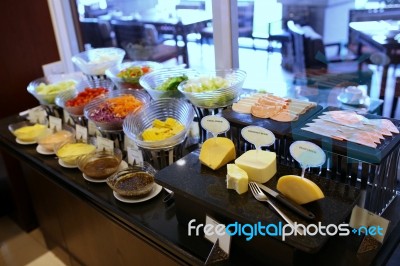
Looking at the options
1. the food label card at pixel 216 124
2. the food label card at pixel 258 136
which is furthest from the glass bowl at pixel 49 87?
the food label card at pixel 258 136

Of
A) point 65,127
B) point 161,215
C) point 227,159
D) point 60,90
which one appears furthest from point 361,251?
point 60,90

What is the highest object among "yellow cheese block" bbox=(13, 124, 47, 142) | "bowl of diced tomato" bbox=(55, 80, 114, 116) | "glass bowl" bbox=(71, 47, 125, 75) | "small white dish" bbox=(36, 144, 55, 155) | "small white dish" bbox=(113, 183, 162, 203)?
"glass bowl" bbox=(71, 47, 125, 75)

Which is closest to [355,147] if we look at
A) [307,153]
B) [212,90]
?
[307,153]

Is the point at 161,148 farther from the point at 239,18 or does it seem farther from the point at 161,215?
the point at 239,18

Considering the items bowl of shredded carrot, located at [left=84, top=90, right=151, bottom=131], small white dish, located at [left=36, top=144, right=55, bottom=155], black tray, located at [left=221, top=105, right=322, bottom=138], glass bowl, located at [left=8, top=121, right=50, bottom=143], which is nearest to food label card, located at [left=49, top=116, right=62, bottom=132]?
glass bowl, located at [left=8, top=121, right=50, bottom=143]

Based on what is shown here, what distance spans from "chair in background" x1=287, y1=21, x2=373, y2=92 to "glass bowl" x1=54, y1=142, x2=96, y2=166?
42.1 inches

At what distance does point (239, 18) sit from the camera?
1831 millimetres

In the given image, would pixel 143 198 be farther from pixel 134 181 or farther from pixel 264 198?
pixel 264 198

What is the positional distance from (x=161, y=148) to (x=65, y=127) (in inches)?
29.4

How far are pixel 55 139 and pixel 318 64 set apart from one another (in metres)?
1.64

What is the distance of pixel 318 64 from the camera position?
93.7 inches

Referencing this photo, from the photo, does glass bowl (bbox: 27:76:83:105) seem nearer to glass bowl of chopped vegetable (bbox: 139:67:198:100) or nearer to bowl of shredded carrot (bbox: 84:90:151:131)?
bowl of shredded carrot (bbox: 84:90:151:131)

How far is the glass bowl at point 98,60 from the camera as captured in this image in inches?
80.5

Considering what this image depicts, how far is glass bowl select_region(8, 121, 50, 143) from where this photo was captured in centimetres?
188
